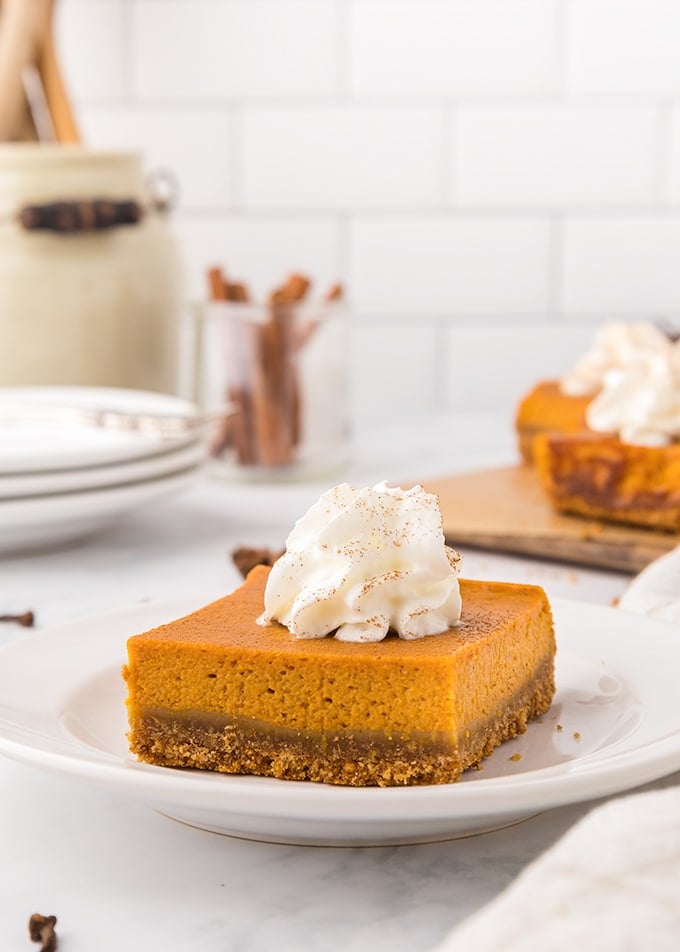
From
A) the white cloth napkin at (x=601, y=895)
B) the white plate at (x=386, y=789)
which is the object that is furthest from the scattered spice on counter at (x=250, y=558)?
the white cloth napkin at (x=601, y=895)

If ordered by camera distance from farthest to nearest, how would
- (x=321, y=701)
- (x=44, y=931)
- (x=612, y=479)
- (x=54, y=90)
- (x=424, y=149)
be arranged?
1. (x=424, y=149)
2. (x=54, y=90)
3. (x=612, y=479)
4. (x=321, y=701)
5. (x=44, y=931)

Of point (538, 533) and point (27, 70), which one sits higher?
point (27, 70)

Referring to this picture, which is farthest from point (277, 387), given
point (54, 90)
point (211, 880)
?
point (211, 880)

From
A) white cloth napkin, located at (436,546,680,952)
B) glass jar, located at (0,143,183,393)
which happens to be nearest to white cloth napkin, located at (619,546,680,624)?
white cloth napkin, located at (436,546,680,952)

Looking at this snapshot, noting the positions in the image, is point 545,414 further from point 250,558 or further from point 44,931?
point 44,931

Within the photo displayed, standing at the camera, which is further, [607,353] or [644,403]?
[607,353]

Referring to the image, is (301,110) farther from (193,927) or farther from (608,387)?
(193,927)
